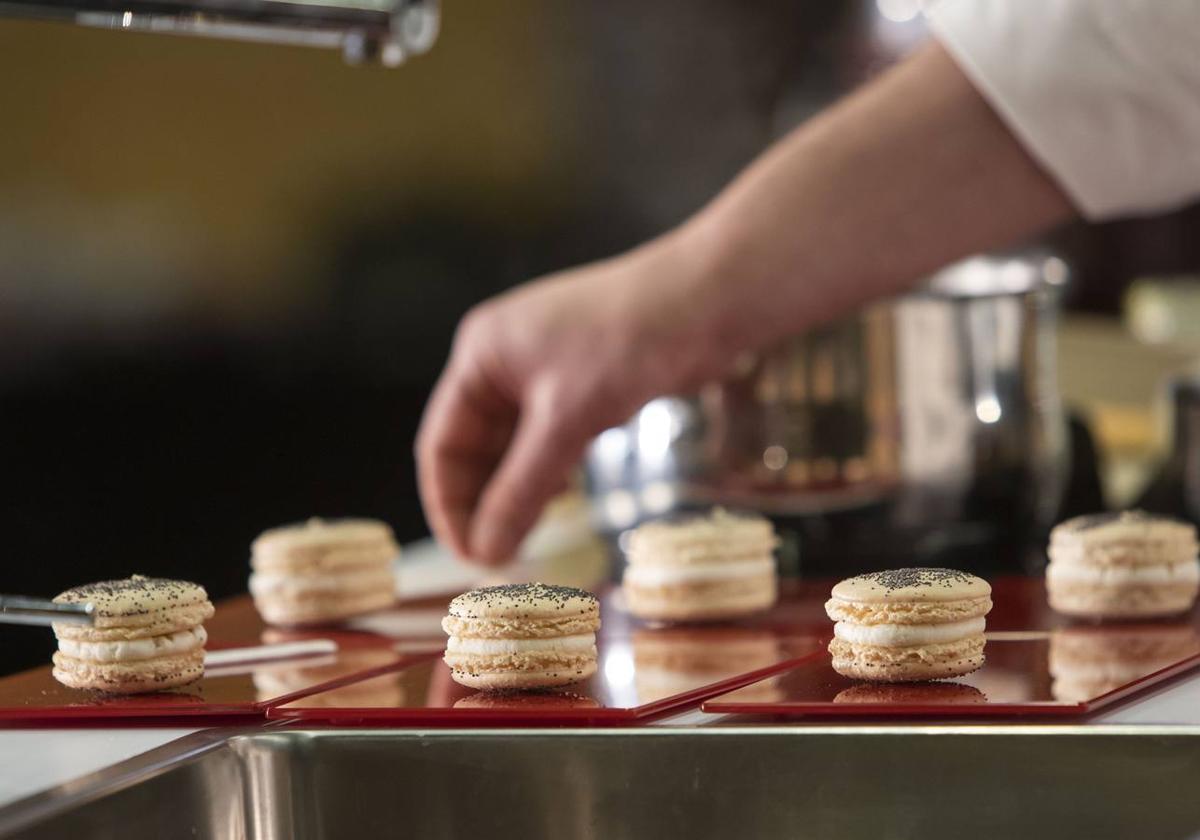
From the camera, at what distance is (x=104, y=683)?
926 millimetres

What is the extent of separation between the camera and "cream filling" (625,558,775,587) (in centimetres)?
120

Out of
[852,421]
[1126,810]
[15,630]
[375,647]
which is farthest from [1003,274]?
[15,630]

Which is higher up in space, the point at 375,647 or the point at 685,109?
the point at 685,109

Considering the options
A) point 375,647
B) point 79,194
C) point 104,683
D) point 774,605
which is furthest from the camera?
point 79,194

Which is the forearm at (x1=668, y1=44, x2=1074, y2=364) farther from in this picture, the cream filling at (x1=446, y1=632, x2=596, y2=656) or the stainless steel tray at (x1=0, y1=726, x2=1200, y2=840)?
the stainless steel tray at (x1=0, y1=726, x2=1200, y2=840)

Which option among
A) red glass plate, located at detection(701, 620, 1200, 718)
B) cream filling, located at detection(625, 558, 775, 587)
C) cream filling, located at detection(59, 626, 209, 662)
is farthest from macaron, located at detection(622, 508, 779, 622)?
cream filling, located at detection(59, 626, 209, 662)

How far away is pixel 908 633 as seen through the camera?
0.87 metres

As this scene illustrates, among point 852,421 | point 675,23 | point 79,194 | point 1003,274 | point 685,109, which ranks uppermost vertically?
point 675,23

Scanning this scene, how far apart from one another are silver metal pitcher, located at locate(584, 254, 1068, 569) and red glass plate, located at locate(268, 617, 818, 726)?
15.3 inches

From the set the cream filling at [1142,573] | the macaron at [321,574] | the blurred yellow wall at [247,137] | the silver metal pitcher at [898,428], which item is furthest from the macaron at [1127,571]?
the blurred yellow wall at [247,137]

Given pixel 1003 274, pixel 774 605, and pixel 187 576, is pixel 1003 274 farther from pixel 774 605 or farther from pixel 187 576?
pixel 187 576

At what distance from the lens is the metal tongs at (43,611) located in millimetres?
811

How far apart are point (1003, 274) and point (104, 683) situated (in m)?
1.31

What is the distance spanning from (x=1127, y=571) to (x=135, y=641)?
72cm
